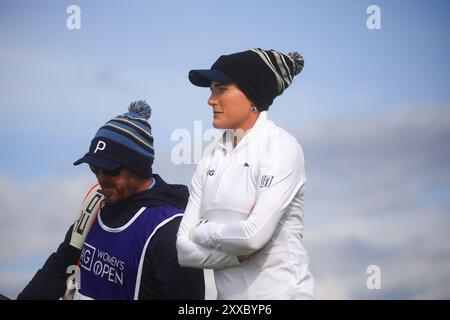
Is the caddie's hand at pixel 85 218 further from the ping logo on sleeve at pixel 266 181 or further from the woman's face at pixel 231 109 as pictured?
the ping logo on sleeve at pixel 266 181

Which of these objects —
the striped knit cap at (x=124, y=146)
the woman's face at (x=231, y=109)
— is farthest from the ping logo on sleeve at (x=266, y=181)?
the striped knit cap at (x=124, y=146)

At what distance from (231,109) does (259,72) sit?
301mm

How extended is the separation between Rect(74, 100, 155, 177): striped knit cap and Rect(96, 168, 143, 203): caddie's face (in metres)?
0.07

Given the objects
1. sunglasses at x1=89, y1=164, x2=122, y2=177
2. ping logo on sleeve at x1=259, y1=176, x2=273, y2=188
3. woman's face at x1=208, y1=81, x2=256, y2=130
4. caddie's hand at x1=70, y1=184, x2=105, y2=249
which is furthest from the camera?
caddie's hand at x1=70, y1=184, x2=105, y2=249

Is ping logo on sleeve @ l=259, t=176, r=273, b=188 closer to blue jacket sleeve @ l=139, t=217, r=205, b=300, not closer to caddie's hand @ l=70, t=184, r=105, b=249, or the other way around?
blue jacket sleeve @ l=139, t=217, r=205, b=300

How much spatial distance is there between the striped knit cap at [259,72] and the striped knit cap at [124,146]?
2.38 ft

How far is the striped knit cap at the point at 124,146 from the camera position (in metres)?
5.89

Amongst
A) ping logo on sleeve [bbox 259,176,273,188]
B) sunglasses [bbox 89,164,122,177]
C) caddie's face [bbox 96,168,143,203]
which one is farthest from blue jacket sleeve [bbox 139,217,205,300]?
ping logo on sleeve [bbox 259,176,273,188]

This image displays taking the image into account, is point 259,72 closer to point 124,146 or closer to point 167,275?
point 124,146

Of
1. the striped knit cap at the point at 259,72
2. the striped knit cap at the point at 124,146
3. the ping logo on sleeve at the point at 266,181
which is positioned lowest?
the ping logo on sleeve at the point at 266,181

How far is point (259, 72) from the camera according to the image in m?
5.49

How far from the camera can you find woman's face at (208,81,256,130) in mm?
5480
